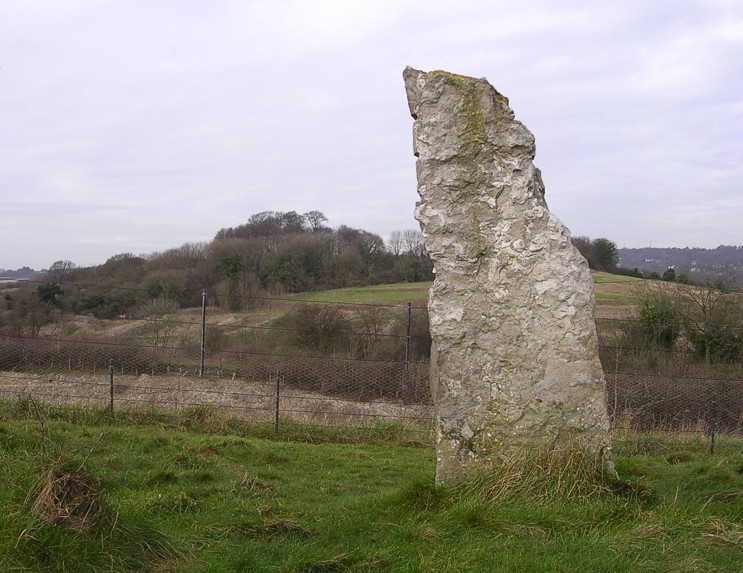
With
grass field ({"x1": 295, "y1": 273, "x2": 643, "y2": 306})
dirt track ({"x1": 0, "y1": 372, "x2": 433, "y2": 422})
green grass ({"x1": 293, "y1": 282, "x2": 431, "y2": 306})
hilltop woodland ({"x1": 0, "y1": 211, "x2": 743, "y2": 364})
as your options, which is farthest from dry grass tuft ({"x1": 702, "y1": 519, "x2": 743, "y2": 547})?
green grass ({"x1": 293, "y1": 282, "x2": 431, "y2": 306})

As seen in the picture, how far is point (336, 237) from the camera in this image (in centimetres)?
3756

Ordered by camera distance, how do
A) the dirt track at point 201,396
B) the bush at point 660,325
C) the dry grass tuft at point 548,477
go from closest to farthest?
the dry grass tuft at point 548,477 → the dirt track at point 201,396 → the bush at point 660,325

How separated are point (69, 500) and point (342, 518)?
2.02m

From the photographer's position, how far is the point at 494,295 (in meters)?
6.32

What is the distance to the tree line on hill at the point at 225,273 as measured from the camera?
2517 cm

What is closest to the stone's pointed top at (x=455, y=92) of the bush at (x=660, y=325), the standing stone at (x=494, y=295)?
the standing stone at (x=494, y=295)

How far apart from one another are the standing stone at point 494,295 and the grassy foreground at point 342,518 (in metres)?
0.40

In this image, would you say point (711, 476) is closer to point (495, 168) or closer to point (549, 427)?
point (549, 427)

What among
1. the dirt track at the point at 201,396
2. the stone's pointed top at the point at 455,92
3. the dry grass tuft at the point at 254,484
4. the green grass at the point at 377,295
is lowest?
the dirt track at the point at 201,396

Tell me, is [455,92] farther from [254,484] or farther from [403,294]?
[403,294]

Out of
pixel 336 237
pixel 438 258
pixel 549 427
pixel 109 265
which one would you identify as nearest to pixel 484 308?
pixel 438 258

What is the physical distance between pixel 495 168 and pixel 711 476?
11.8 feet

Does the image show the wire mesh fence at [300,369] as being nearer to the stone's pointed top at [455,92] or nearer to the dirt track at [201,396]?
the dirt track at [201,396]

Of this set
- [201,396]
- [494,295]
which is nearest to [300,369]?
[201,396]
